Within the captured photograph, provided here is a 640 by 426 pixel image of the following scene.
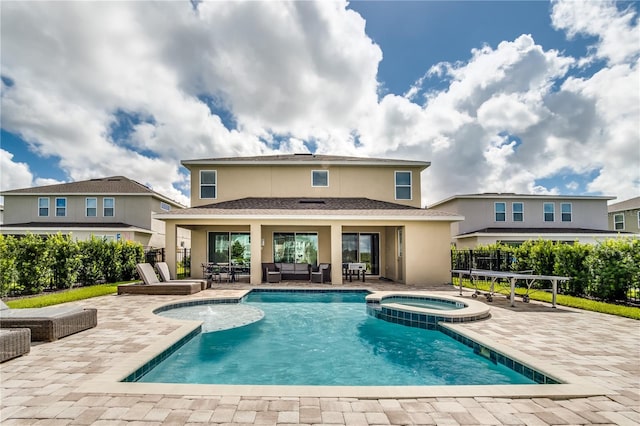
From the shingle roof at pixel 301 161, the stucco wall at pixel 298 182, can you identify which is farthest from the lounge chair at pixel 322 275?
the shingle roof at pixel 301 161

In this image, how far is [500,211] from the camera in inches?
940

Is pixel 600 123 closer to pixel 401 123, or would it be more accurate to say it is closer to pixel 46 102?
pixel 401 123

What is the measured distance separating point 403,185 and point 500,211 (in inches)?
432

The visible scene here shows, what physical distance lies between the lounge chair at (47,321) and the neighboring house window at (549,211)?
28077 mm

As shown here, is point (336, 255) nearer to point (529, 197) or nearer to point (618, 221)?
point (529, 197)

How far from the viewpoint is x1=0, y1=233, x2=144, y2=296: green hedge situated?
10.0 m

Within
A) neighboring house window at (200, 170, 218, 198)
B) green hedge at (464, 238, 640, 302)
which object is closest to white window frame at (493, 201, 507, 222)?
green hedge at (464, 238, 640, 302)

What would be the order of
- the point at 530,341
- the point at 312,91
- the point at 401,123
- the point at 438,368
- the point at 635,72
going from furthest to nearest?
the point at 401,123 < the point at 312,91 < the point at 635,72 < the point at 530,341 < the point at 438,368

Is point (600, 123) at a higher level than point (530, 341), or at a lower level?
higher

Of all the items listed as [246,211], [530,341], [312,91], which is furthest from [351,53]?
[530,341]

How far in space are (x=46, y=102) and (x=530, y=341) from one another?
17.1 meters

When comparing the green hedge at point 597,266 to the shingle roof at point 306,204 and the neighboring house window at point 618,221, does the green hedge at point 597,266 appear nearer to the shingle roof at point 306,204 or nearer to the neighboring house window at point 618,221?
the shingle roof at point 306,204

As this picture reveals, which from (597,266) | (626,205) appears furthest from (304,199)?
(626,205)

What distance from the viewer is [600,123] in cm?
1609
